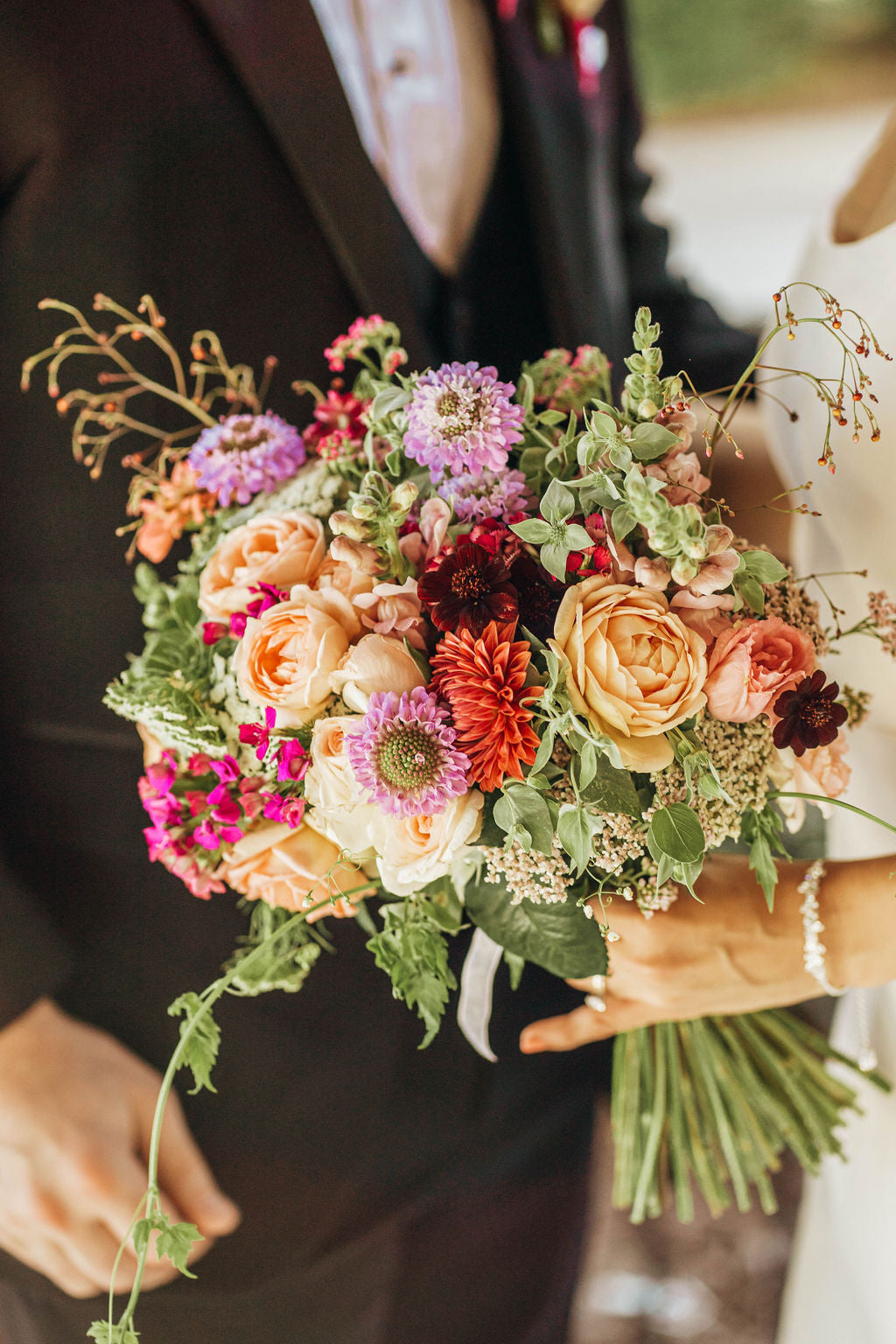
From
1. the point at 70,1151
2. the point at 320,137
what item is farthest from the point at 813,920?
the point at 320,137

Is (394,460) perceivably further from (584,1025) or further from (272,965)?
(584,1025)

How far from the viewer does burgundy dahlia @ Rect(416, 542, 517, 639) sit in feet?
1.57

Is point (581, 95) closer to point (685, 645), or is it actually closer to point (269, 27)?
point (269, 27)

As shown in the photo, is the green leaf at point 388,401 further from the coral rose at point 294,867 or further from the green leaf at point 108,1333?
the green leaf at point 108,1333

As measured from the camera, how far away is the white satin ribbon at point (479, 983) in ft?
2.29

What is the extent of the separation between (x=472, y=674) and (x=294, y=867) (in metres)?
0.21

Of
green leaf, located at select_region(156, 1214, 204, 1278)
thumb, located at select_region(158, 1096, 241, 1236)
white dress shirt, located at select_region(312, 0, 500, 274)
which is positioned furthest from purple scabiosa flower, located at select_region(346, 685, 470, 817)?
white dress shirt, located at select_region(312, 0, 500, 274)

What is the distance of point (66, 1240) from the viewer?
801 millimetres

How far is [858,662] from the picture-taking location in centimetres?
73

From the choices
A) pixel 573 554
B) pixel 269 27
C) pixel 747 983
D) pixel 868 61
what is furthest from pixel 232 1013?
pixel 868 61

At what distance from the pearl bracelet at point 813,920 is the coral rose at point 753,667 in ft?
0.73

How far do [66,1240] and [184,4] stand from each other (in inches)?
47.9

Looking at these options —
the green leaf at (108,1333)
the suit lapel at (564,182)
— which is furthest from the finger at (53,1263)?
the suit lapel at (564,182)

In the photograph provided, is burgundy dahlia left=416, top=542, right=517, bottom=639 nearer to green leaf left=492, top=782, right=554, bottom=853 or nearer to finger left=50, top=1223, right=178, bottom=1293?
green leaf left=492, top=782, right=554, bottom=853
